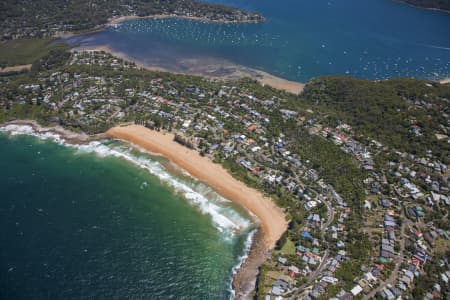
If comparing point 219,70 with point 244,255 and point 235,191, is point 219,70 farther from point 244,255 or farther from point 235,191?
point 244,255

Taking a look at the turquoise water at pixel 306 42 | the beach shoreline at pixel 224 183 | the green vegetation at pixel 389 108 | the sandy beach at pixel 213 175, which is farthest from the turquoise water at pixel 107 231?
→ the turquoise water at pixel 306 42

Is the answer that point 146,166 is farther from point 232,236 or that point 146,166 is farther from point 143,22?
point 143,22

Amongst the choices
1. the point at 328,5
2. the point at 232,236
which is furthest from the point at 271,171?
the point at 328,5

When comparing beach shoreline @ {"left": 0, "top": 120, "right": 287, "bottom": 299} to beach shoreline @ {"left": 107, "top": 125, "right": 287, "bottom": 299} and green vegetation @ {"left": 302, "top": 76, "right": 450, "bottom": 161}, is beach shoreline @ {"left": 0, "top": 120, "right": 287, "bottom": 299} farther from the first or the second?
green vegetation @ {"left": 302, "top": 76, "right": 450, "bottom": 161}

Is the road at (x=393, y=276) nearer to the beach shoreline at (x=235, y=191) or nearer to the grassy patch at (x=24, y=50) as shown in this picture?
the beach shoreline at (x=235, y=191)

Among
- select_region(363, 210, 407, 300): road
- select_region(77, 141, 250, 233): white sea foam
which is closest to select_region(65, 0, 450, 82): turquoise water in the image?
select_region(77, 141, 250, 233): white sea foam
